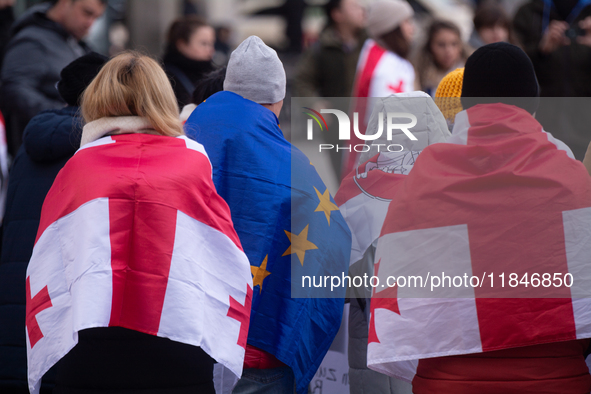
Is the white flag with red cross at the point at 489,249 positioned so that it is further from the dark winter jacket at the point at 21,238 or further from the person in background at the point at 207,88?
the dark winter jacket at the point at 21,238

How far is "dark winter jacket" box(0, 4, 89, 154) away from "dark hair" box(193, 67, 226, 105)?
1787mm

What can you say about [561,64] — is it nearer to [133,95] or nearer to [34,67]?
[34,67]

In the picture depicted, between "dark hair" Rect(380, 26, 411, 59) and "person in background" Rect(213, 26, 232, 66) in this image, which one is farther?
"person in background" Rect(213, 26, 232, 66)

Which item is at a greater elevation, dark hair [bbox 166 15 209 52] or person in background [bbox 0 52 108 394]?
dark hair [bbox 166 15 209 52]

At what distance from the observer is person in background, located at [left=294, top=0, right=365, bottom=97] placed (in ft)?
23.7

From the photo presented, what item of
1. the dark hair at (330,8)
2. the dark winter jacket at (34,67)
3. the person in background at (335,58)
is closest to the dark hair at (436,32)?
the person in background at (335,58)

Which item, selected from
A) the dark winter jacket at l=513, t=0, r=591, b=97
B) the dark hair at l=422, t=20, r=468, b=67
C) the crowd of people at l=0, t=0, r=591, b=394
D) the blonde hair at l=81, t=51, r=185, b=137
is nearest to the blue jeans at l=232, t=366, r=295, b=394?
the crowd of people at l=0, t=0, r=591, b=394

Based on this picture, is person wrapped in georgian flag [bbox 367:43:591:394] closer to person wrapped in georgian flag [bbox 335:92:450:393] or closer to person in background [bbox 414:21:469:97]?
person wrapped in georgian flag [bbox 335:92:450:393]

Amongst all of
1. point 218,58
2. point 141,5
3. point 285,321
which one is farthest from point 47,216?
point 218,58

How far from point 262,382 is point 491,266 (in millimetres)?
1106

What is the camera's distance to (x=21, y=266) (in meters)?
3.58

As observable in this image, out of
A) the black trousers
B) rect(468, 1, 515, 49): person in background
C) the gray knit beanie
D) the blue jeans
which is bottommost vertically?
the blue jeans

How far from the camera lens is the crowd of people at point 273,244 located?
244 cm

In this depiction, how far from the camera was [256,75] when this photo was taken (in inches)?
129
